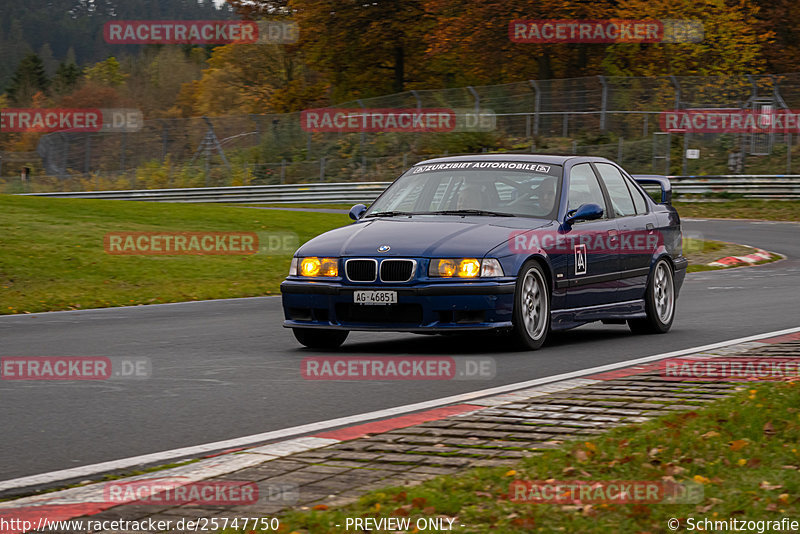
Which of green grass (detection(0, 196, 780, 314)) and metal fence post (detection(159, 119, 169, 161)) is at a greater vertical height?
metal fence post (detection(159, 119, 169, 161))

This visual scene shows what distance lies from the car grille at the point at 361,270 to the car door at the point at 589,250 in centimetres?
180

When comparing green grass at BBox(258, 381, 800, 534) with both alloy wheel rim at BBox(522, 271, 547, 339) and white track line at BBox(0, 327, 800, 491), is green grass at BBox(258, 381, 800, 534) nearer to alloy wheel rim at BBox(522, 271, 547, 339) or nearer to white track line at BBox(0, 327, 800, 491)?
white track line at BBox(0, 327, 800, 491)

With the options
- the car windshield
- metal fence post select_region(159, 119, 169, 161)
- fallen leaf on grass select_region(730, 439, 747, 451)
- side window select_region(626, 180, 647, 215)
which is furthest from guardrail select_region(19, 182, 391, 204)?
fallen leaf on grass select_region(730, 439, 747, 451)

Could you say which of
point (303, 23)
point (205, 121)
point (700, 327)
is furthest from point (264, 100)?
point (700, 327)

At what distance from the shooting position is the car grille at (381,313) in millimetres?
9633

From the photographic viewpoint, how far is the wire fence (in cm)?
4181

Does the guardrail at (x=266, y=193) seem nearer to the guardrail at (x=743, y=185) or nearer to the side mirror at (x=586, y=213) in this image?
the guardrail at (x=743, y=185)

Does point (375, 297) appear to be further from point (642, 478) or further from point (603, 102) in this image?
point (603, 102)

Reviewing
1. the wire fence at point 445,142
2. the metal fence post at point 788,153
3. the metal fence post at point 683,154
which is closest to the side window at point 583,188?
the wire fence at point 445,142

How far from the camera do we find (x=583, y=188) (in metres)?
11.3

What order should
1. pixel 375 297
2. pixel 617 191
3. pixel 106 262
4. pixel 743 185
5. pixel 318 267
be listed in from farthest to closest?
1. pixel 743 185
2. pixel 106 262
3. pixel 617 191
4. pixel 318 267
5. pixel 375 297

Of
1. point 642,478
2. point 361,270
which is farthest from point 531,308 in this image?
point 642,478

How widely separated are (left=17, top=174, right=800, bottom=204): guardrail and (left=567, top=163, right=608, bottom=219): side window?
3080 centimetres

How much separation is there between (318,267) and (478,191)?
1693mm
